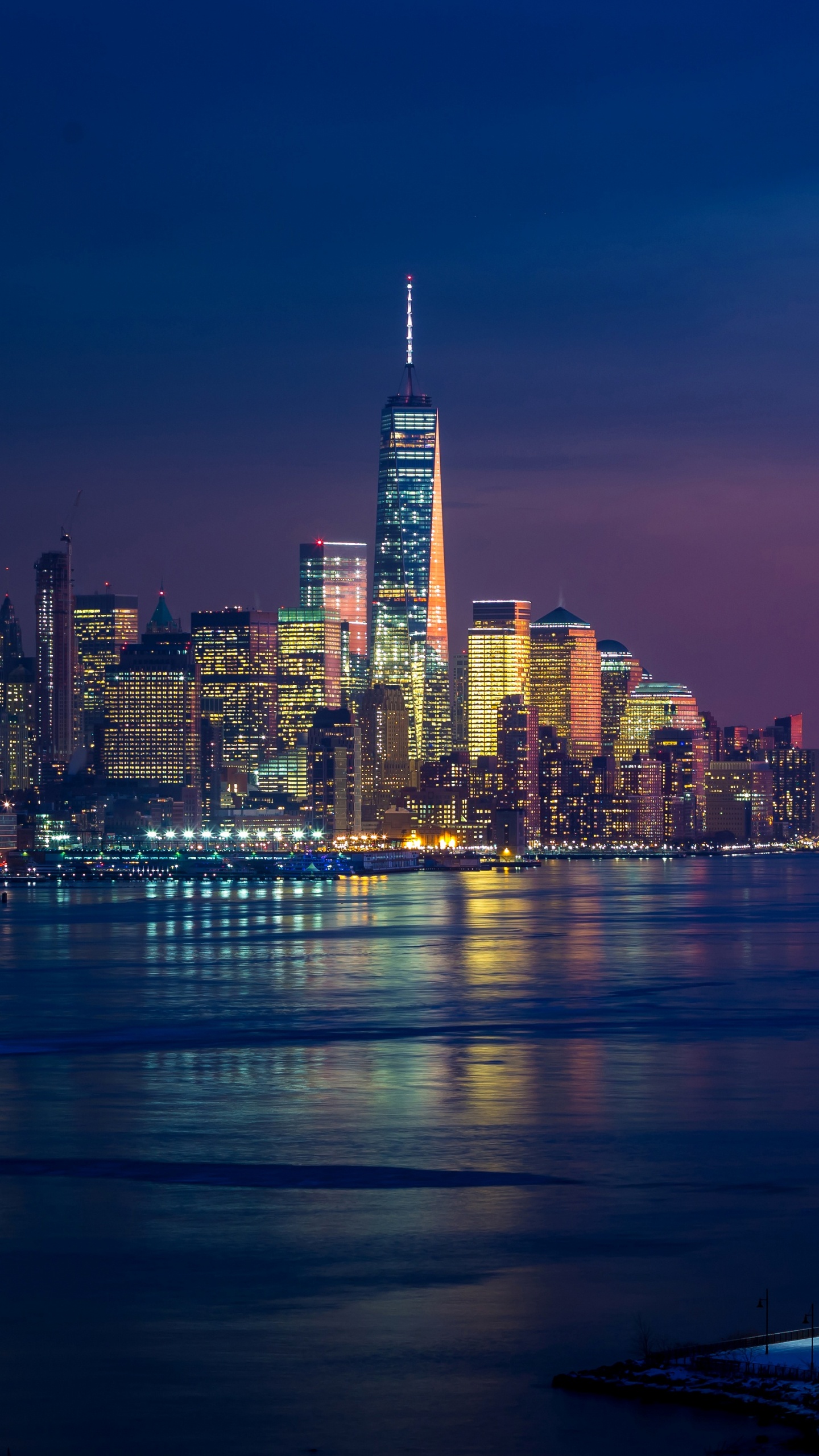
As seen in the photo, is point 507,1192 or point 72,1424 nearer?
point 72,1424

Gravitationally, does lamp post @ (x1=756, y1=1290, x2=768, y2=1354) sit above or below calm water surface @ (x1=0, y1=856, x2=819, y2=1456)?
above

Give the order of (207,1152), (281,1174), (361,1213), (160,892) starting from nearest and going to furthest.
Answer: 1. (361,1213)
2. (281,1174)
3. (207,1152)
4. (160,892)

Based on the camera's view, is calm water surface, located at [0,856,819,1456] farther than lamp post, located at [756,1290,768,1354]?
No

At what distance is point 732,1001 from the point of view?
71750 millimetres

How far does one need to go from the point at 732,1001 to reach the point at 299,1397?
51.7 metres

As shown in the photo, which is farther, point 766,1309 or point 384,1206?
point 384,1206

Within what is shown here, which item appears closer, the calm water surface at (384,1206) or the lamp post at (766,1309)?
the calm water surface at (384,1206)

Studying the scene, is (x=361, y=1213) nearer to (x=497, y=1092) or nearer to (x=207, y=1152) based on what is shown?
(x=207, y=1152)

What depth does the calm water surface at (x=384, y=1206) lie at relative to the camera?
Result: 21672mm

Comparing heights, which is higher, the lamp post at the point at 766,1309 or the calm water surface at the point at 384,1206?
the lamp post at the point at 766,1309

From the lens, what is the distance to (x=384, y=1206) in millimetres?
32656

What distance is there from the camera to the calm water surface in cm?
2167

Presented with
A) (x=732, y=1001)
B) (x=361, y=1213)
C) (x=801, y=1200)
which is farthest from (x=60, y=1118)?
(x=732, y=1001)

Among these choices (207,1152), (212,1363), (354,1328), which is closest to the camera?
(212,1363)
